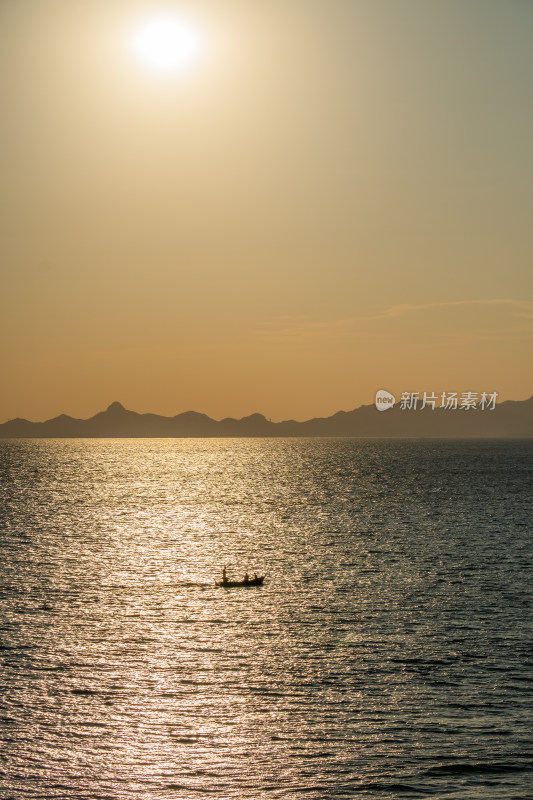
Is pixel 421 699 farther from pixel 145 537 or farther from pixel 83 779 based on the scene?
pixel 145 537

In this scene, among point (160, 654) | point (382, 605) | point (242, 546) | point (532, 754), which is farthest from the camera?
point (242, 546)

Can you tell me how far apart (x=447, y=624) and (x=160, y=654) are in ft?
70.9

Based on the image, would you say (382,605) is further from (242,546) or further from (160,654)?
(242,546)

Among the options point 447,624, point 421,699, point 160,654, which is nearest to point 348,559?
point 447,624

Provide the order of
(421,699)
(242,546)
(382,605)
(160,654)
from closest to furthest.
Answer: (421,699)
(160,654)
(382,605)
(242,546)

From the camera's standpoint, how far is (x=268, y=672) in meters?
51.4

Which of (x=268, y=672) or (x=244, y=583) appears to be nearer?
(x=268, y=672)

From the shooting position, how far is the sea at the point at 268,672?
37.5m

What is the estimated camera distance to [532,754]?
39.1 metres

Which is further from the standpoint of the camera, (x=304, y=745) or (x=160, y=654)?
(x=160, y=654)

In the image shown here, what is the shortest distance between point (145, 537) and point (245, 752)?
262 ft

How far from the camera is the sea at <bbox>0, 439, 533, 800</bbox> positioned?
37500mm

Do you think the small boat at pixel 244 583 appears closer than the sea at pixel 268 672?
No

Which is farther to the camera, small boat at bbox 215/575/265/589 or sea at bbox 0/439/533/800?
small boat at bbox 215/575/265/589
